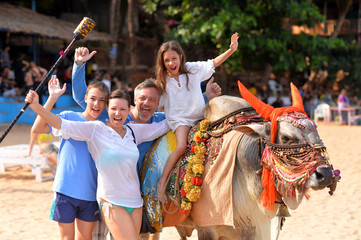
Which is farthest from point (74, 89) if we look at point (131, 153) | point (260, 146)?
point (260, 146)

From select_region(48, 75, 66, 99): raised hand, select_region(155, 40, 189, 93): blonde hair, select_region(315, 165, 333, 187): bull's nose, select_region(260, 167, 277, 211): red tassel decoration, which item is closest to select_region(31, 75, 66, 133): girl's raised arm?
select_region(48, 75, 66, 99): raised hand

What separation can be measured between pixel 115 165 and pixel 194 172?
0.62 m

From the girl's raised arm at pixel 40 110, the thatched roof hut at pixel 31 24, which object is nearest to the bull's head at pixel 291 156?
the girl's raised arm at pixel 40 110

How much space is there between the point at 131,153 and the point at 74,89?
3.13ft

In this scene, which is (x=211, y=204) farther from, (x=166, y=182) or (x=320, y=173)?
(x=320, y=173)

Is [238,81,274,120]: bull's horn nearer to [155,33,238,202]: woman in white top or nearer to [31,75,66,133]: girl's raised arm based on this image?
[155,33,238,202]: woman in white top

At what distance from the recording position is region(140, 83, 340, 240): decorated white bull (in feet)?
9.67

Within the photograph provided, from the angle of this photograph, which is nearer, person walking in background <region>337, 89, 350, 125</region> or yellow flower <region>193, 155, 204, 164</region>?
yellow flower <region>193, 155, 204, 164</region>

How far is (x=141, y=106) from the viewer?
3.83 metres

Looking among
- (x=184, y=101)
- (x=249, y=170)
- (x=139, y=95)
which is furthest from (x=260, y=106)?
(x=139, y=95)

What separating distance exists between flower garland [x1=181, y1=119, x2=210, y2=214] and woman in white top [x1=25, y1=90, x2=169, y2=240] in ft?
1.17

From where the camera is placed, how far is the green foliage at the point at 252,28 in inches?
583

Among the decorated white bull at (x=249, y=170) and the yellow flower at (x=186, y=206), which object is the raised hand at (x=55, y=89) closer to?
the decorated white bull at (x=249, y=170)

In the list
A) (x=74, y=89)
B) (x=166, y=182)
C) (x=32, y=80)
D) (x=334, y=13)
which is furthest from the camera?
(x=334, y=13)
